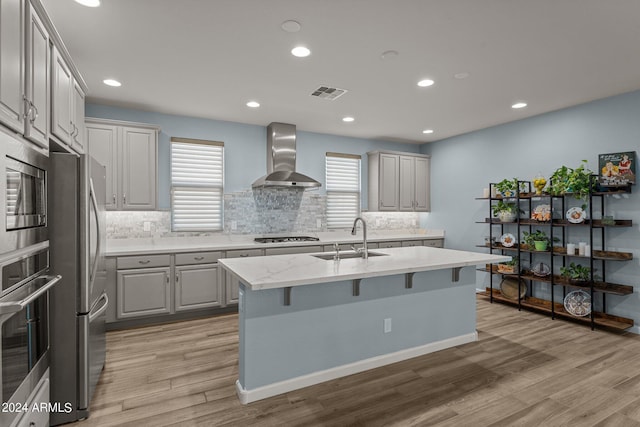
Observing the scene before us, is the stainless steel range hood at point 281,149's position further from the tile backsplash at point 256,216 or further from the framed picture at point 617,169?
the framed picture at point 617,169

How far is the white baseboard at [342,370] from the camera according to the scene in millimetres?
2428

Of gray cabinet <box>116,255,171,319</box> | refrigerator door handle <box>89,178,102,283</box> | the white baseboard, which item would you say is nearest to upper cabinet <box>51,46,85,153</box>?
refrigerator door handle <box>89,178,102,283</box>

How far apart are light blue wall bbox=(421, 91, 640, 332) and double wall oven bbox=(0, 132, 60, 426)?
17.4ft

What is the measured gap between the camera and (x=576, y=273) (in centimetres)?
402

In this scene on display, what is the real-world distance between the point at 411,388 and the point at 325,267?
1.12 meters

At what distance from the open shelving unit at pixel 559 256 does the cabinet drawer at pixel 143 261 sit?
4.39m

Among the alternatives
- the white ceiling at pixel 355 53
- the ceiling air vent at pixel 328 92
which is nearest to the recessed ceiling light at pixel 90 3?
the white ceiling at pixel 355 53

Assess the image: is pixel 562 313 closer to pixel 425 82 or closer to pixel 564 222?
pixel 564 222

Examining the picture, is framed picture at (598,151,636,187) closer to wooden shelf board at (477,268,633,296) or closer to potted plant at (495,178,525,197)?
potted plant at (495,178,525,197)

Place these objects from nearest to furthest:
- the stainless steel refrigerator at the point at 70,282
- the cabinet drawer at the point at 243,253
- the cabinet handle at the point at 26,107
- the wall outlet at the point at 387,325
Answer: the cabinet handle at the point at 26,107 < the stainless steel refrigerator at the point at 70,282 < the wall outlet at the point at 387,325 < the cabinet drawer at the point at 243,253

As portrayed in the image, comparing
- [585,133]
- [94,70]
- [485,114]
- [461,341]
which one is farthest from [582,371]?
[94,70]

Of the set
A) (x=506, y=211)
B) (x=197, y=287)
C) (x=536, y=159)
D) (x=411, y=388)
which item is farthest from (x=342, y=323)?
(x=536, y=159)

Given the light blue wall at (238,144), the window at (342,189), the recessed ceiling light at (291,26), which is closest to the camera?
the recessed ceiling light at (291,26)

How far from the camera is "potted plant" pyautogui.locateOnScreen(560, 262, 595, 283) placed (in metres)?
4.00
